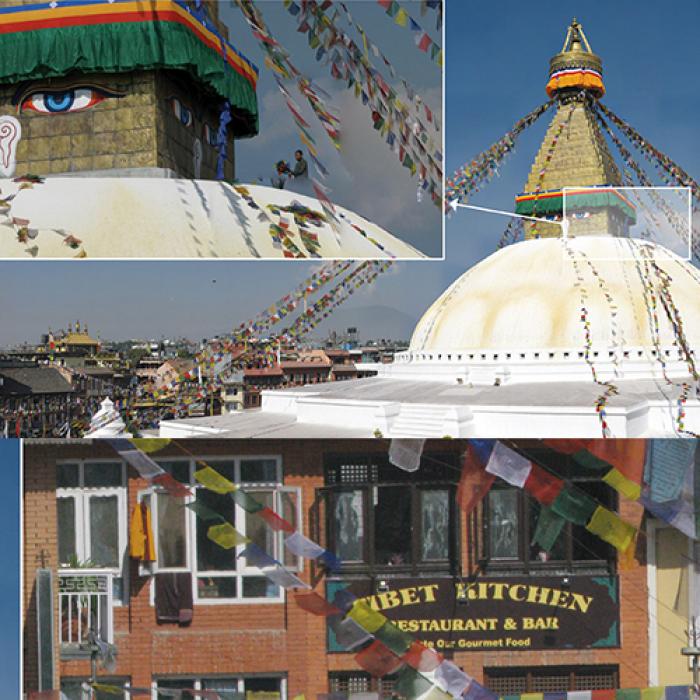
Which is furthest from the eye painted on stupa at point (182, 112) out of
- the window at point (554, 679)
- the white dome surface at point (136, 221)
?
the window at point (554, 679)

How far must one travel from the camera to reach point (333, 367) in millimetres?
23969

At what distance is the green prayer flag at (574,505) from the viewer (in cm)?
423

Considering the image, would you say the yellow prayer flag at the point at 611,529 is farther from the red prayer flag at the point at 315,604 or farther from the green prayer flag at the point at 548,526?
the red prayer flag at the point at 315,604

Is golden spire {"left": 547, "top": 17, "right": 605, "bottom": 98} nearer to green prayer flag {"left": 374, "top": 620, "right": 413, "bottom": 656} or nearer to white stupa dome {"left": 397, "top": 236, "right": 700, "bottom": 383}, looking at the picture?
white stupa dome {"left": 397, "top": 236, "right": 700, "bottom": 383}

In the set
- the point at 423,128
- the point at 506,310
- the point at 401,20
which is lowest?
the point at 506,310

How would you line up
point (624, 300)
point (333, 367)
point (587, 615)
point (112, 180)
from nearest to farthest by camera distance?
point (587, 615) < point (112, 180) < point (624, 300) < point (333, 367)

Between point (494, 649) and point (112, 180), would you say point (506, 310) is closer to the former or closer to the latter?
point (112, 180)

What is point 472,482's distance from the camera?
14.0 feet

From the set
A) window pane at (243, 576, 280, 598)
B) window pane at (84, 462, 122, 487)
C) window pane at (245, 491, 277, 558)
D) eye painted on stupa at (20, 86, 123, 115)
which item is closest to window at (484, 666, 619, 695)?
window pane at (243, 576, 280, 598)

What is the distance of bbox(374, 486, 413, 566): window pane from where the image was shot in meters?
4.30

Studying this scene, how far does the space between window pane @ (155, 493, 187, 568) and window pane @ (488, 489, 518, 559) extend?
1.66m

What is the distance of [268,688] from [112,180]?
15.6 feet

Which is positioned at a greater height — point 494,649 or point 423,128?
point 423,128

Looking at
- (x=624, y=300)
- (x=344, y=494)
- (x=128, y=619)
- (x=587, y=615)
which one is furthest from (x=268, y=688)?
(x=624, y=300)
